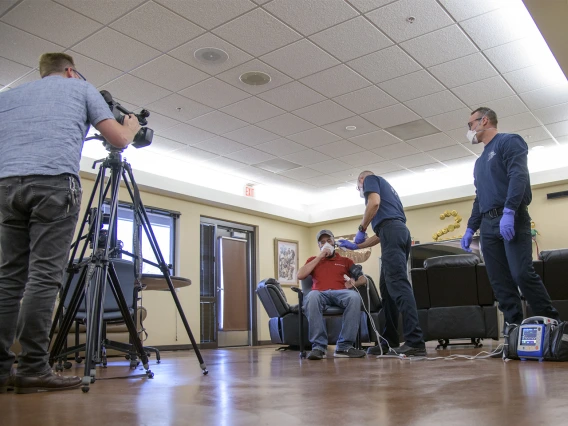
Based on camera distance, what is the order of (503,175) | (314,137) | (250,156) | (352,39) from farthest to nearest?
(250,156), (314,137), (352,39), (503,175)

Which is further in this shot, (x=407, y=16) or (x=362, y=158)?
(x=362, y=158)

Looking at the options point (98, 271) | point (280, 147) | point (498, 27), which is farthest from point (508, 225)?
point (280, 147)

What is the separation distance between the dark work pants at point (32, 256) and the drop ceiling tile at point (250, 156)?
19.0 ft

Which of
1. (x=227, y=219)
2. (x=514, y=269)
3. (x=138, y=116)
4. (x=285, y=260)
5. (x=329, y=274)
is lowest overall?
(x=514, y=269)

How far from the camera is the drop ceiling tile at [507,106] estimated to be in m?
6.18

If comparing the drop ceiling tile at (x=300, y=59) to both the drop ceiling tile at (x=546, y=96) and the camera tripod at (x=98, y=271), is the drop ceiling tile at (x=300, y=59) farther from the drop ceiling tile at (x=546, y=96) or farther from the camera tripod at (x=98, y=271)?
the camera tripod at (x=98, y=271)

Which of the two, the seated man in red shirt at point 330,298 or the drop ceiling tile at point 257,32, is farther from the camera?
the drop ceiling tile at point 257,32

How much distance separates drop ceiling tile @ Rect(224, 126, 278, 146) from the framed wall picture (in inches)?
133

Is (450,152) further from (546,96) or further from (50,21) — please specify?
(50,21)

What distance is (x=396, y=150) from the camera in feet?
25.9

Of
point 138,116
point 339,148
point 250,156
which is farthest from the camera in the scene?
point 250,156

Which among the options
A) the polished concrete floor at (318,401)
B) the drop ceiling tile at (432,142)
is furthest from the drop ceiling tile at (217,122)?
the polished concrete floor at (318,401)

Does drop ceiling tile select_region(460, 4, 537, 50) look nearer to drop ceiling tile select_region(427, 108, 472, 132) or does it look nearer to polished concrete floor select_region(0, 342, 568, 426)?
drop ceiling tile select_region(427, 108, 472, 132)

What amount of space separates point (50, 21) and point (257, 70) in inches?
75.6
